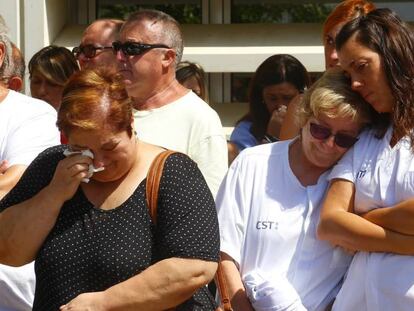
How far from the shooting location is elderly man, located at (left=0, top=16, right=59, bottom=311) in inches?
171

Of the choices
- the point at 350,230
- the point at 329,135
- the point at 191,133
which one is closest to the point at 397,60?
A: the point at 329,135

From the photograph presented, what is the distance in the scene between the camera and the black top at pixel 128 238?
3.45 meters

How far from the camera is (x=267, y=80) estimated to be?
538cm

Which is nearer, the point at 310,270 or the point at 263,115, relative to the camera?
the point at 310,270

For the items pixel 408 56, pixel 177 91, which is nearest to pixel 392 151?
pixel 408 56

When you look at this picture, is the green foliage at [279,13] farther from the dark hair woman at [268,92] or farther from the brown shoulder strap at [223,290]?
the brown shoulder strap at [223,290]

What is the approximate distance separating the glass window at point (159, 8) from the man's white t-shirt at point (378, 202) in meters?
2.80

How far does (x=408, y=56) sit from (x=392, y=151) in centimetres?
33

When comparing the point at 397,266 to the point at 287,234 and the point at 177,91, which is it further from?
the point at 177,91

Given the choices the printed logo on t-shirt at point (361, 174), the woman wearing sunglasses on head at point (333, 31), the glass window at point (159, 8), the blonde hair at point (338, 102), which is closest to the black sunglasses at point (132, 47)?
the woman wearing sunglasses on head at point (333, 31)

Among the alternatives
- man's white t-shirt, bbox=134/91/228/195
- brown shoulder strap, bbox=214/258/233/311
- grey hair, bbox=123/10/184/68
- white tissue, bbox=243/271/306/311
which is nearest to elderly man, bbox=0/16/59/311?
man's white t-shirt, bbox=134/91/228/195

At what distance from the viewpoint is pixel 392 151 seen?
382 cm

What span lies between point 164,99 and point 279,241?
120 cm

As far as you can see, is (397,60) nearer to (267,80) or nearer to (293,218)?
(293,218)
